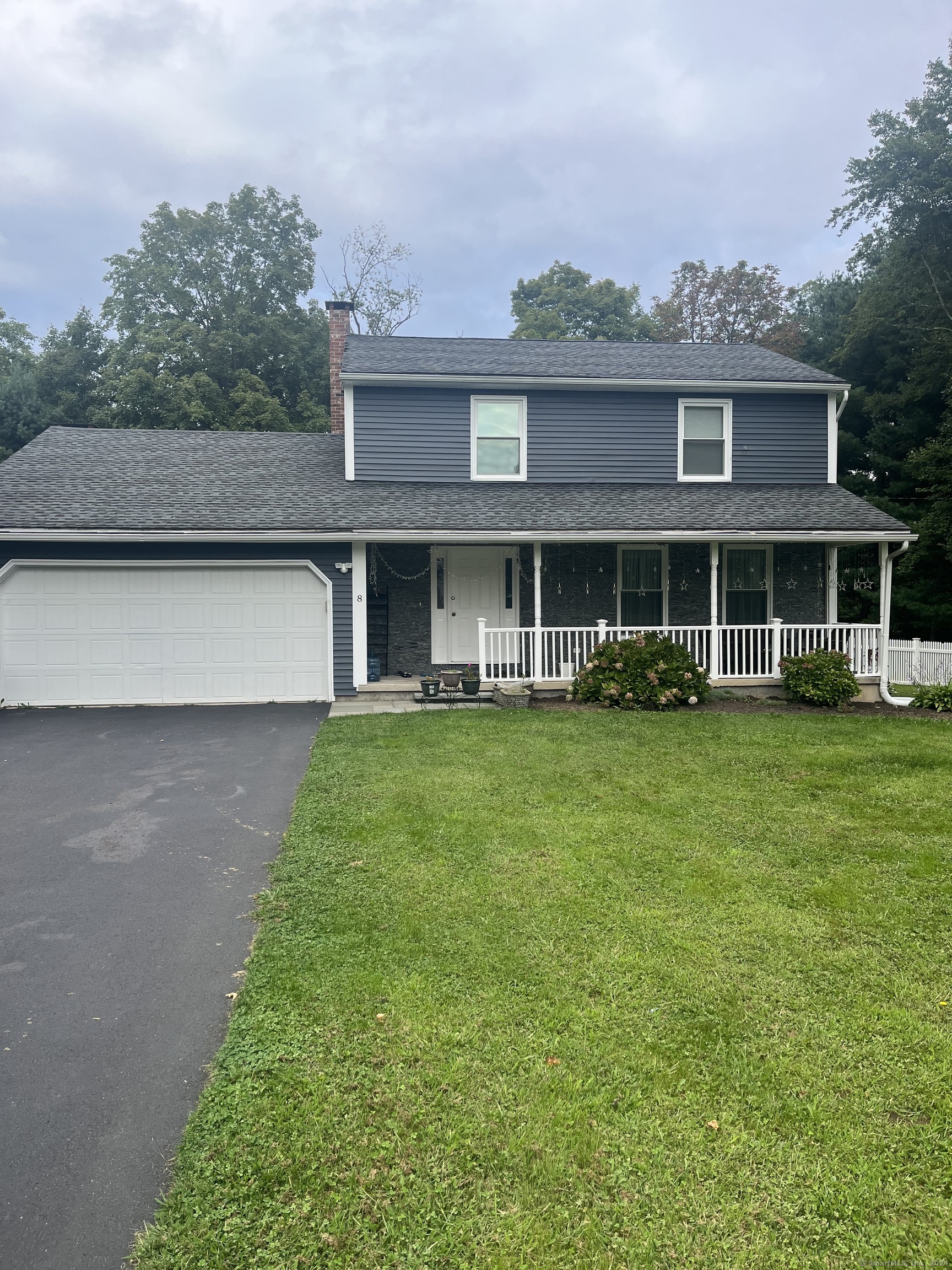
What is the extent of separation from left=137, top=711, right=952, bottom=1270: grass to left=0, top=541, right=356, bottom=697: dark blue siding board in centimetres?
604

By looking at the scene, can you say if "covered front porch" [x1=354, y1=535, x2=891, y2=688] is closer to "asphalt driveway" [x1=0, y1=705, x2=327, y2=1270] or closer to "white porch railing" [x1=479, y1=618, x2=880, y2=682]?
"white porch railing" [x1=479, y1=618, x2=880, y2=682]

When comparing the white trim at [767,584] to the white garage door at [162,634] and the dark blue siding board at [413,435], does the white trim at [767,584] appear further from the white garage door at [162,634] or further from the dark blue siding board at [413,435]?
the white garage door at [162,634]

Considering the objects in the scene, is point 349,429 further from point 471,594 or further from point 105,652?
point 105,652

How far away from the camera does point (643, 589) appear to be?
504 inches

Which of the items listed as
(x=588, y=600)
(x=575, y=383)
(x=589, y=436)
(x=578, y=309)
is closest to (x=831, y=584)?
(x=588, y=600)

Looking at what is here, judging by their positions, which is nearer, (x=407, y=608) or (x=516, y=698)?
(x=516, y=698)

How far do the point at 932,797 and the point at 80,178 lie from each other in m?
35.6

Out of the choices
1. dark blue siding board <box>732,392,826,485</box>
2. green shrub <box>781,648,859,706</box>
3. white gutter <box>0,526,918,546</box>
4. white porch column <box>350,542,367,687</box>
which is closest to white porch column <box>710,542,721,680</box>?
white gutter <box>0,526,918,546</box>

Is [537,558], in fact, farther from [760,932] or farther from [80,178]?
[80,178]

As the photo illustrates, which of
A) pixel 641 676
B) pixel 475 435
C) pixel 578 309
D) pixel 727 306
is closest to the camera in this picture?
pixel 641 676

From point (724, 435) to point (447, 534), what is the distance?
19.7 feet

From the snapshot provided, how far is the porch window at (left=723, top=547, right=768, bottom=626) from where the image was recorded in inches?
507

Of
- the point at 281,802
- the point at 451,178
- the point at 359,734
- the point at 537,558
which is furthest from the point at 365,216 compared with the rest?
the point at 281,802

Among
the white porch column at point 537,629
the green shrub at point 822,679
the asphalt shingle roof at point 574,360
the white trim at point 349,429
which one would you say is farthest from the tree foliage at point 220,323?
the green shrub at point 822,679
